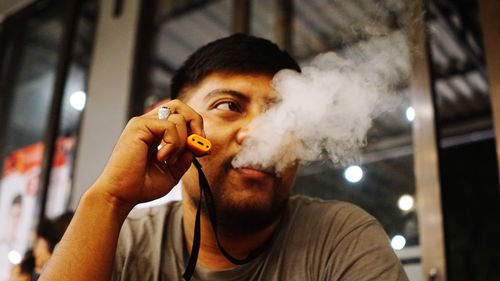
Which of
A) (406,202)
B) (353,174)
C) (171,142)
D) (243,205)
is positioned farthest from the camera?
(353,174)

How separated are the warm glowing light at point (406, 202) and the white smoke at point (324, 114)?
174 cm

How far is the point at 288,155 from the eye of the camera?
151cm

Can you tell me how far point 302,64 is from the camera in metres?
3.69

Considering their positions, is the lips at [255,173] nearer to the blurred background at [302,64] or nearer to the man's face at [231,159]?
the man's face at [231,159]

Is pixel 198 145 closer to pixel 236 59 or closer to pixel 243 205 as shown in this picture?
pixel 243 205

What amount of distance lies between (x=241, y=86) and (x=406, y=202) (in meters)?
2.09

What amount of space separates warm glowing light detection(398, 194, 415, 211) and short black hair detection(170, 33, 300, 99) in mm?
1795

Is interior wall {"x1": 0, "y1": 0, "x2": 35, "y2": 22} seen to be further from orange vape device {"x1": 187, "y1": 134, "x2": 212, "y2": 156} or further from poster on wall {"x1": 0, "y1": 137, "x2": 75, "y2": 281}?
orange vape device {"x1": 187, "y1": 134, "x2": 212, "y2": 156}

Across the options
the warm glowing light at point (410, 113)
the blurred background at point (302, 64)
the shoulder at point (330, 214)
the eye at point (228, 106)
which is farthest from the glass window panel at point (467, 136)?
the eye at point (228, 106)

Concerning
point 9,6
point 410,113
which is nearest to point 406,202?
point 410,113

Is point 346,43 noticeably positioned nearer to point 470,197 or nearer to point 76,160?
point 76,160

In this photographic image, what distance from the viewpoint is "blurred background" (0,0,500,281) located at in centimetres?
251

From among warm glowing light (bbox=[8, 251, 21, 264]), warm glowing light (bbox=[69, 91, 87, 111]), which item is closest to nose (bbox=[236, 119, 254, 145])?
warm glowing light (bbox=[69, 91, 87, 111])

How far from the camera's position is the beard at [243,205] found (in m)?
1.40
